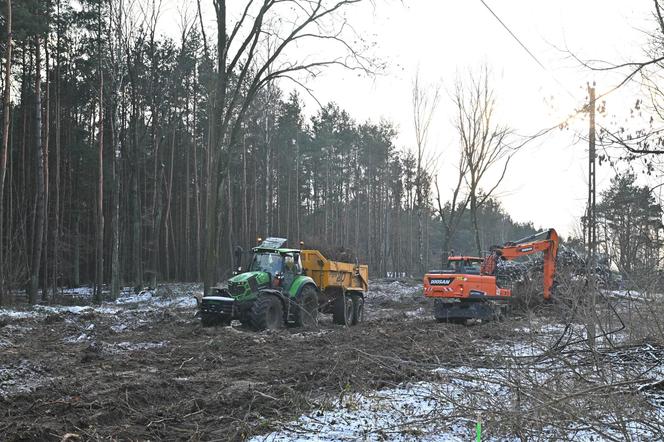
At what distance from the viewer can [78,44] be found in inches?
1136

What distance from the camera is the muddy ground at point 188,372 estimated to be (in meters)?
5.70

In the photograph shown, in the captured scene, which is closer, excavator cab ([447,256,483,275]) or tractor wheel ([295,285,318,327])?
tractor wheel ([295,285,318,327])

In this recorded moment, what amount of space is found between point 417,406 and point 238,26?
49.3ft

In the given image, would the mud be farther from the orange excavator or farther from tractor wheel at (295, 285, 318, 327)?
the orange excavator

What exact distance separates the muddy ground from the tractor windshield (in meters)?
1.58

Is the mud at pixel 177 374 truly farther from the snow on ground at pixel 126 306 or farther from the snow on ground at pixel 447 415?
the snow on ground at pixel 126 306

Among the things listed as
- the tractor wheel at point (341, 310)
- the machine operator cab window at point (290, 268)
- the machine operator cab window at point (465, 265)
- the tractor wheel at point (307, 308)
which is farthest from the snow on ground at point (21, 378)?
the machine operator cab window at point (465, 265)

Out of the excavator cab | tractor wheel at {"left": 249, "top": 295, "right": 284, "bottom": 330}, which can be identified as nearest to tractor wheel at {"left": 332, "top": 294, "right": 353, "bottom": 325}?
tractor wheel at {"left": 249, "top": 295, "right": 284, "bottom": 330}

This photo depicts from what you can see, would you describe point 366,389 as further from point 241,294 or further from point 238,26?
point 238,26

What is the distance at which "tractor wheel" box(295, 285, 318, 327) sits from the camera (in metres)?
14.3

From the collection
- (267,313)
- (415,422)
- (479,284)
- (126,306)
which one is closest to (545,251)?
(479,284)

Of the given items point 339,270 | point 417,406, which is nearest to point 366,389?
point 417,406

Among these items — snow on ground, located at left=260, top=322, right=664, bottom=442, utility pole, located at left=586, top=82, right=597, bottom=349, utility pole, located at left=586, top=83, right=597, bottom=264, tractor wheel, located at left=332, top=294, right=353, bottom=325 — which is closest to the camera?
snow on ground, located at left=260, top=322, right=664, bottom=442

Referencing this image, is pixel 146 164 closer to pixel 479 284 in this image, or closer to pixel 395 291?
pixel 395 291
